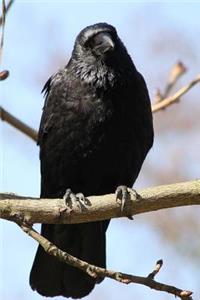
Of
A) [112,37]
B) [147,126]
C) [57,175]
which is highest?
[112,37]

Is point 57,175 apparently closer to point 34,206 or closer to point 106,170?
point 106,170

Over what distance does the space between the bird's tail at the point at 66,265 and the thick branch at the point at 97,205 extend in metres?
1.14

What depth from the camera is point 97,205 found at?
128 inches

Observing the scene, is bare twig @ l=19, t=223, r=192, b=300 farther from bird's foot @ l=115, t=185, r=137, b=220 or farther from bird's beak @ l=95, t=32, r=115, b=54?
bird's beak @ l=95, t=32, r=115, b=54

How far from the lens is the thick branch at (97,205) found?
3.12m

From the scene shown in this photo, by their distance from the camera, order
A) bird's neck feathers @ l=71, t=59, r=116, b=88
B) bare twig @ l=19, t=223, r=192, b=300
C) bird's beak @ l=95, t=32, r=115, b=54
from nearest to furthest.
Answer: bare twig @ l=19, t=223, r=192, b=300
bird's neck feathers @ l=71, t=59, r=116, b=88
bird's beak @ l=95, t=32, r=115, b=54

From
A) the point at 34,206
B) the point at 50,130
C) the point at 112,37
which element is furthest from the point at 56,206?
the point at 112,37

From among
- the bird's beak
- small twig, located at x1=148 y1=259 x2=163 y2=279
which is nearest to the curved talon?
small twig, located at x1=148 y1=259 x2=163 y2=279

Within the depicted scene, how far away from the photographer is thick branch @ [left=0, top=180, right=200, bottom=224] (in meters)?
3.12

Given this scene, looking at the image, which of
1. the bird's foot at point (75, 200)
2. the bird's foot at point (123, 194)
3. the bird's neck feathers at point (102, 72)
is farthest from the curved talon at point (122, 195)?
the bird's neck feathers at point (102, 72)

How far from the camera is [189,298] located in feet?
9.04

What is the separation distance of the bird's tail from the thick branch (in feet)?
3.73

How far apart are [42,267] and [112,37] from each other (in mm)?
1554

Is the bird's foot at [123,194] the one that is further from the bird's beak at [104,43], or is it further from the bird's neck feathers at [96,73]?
the bird's beak at [104,43]
